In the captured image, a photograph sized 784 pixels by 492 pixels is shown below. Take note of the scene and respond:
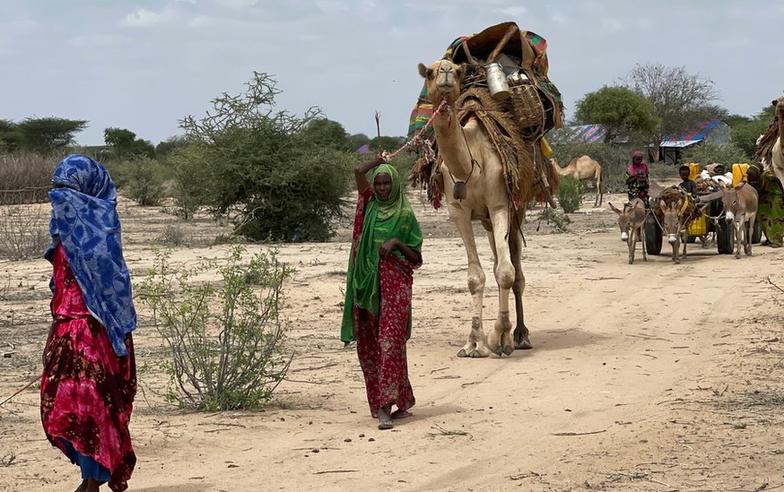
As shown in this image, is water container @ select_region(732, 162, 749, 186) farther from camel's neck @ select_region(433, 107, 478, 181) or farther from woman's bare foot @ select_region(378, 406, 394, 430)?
woman's bare foot @ select_region(378, 406, 394, 430)

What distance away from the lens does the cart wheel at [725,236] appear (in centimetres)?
1906

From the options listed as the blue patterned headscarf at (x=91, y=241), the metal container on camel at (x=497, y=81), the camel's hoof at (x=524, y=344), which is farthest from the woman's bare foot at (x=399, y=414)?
the metal container on camel at (x=497, y=81)

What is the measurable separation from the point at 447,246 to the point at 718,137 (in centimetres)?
5316

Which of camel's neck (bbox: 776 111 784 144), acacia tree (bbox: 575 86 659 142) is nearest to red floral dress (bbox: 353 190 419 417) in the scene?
camel's neck (bbox: 776 111 784 144)

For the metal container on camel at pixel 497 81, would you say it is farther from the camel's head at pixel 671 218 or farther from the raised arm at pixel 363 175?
the camel's head at pixel 671 218

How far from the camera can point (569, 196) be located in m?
31.0

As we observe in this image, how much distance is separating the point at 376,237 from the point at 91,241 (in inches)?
94.5

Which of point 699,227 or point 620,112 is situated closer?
point 699,227

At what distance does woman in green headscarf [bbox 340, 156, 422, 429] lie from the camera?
26.3 feet

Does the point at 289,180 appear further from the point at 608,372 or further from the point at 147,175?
the point at 147,175

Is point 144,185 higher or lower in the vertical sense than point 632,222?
higher

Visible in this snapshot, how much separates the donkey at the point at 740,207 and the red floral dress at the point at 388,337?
37.7 feet

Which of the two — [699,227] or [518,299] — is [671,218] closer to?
[699,227]

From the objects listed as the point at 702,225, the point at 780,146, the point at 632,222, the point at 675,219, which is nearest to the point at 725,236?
the point at 702,225
